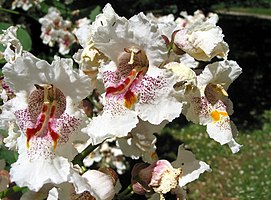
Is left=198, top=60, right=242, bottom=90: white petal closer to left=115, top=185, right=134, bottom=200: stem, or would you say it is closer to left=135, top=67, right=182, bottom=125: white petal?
left=135, top=67, right=182, bottom=125: white petal

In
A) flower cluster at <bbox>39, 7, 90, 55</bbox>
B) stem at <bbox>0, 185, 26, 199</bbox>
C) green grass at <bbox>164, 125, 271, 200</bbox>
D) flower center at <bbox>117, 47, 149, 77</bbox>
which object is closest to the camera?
flower center at <bbox>117, 47, 149, 77</bbox>

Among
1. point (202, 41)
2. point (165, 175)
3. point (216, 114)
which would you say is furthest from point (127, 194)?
point (202, 41)

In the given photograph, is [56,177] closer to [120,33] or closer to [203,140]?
[120,33]

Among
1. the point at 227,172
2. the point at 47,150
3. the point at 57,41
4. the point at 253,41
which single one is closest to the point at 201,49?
the point at 47,150

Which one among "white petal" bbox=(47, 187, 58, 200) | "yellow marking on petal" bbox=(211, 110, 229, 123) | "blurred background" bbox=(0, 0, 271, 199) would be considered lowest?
"blurred background" bbox=(0, 0, 271, 199)

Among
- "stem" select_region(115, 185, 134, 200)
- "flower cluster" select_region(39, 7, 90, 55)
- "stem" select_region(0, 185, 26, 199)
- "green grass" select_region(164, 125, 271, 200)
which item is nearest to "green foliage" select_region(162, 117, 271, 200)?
"green grass" select_region(164, 125, 271, 200)

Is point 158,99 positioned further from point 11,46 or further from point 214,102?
point 11,46
